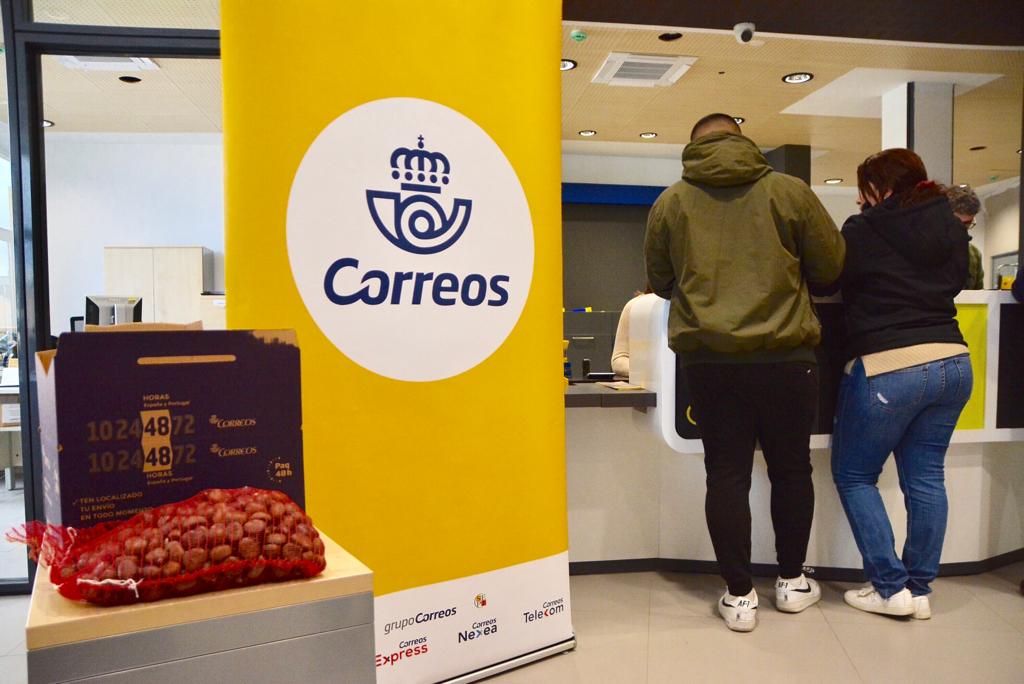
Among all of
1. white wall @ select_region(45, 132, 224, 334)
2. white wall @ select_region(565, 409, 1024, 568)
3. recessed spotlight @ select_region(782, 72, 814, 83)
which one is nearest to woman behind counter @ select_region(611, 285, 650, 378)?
white wall @ select_region(565, 409, 1024, 568)

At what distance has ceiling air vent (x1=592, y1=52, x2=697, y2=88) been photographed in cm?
503

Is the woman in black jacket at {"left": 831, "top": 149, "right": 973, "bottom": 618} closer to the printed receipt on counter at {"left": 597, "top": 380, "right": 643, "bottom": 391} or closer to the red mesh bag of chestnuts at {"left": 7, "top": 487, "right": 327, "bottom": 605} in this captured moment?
the printed receipt on counter at {"left": 597, "top": 380, "right": 643, "bottom": 391}

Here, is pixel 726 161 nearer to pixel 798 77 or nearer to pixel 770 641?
pixel 770 641

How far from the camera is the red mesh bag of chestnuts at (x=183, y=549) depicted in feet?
2.43

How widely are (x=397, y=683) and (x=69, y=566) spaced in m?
1.25

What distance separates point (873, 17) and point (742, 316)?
2.47 metres

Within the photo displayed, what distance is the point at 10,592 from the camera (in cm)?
301

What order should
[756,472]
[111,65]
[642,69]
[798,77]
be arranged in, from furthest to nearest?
[798,77]
[642,69]
[111,65]
[756,472]

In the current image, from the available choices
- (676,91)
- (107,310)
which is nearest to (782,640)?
(107,310)

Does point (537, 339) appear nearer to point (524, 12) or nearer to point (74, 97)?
point (524, 12)

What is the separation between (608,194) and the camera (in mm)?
8367

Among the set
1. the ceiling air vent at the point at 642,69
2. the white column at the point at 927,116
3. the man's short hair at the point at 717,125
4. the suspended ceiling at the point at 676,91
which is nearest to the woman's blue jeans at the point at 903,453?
the man's short hair at the point at 717,125

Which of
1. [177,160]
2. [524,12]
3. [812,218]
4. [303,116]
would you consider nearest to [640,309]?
[812,218]

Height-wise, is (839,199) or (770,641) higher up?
(839,199)
